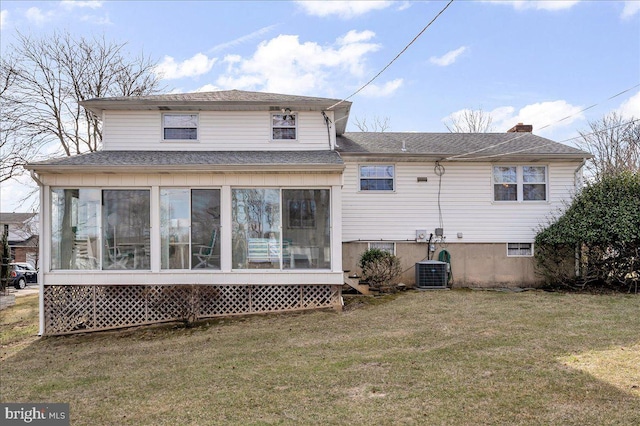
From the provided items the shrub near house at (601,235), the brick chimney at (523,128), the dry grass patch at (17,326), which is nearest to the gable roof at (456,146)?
the brick chimney at (523,128)

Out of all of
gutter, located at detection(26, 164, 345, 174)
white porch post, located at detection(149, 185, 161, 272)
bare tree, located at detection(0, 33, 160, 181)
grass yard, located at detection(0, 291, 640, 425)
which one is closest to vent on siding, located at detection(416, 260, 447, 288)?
grass yard, located at detection(0, 291, 640, 425)

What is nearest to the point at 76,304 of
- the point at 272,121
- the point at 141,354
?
the point at 141,354

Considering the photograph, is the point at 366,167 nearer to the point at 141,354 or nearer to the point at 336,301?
the point at 336,301

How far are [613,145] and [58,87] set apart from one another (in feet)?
107

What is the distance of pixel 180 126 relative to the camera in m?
12.2

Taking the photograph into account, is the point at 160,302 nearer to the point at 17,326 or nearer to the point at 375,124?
the point at 17,326

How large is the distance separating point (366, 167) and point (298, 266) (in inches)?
178

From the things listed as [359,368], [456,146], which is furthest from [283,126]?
[359,368]

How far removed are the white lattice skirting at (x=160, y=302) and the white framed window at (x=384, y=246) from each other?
10.8ft

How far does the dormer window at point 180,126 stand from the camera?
40.0ft

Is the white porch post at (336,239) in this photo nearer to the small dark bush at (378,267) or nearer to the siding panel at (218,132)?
the small dark bush at (378,267)

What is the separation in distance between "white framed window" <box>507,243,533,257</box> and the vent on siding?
2304 millimetres

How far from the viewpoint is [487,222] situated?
13094 mm

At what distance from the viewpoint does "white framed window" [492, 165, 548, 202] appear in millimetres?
13156
